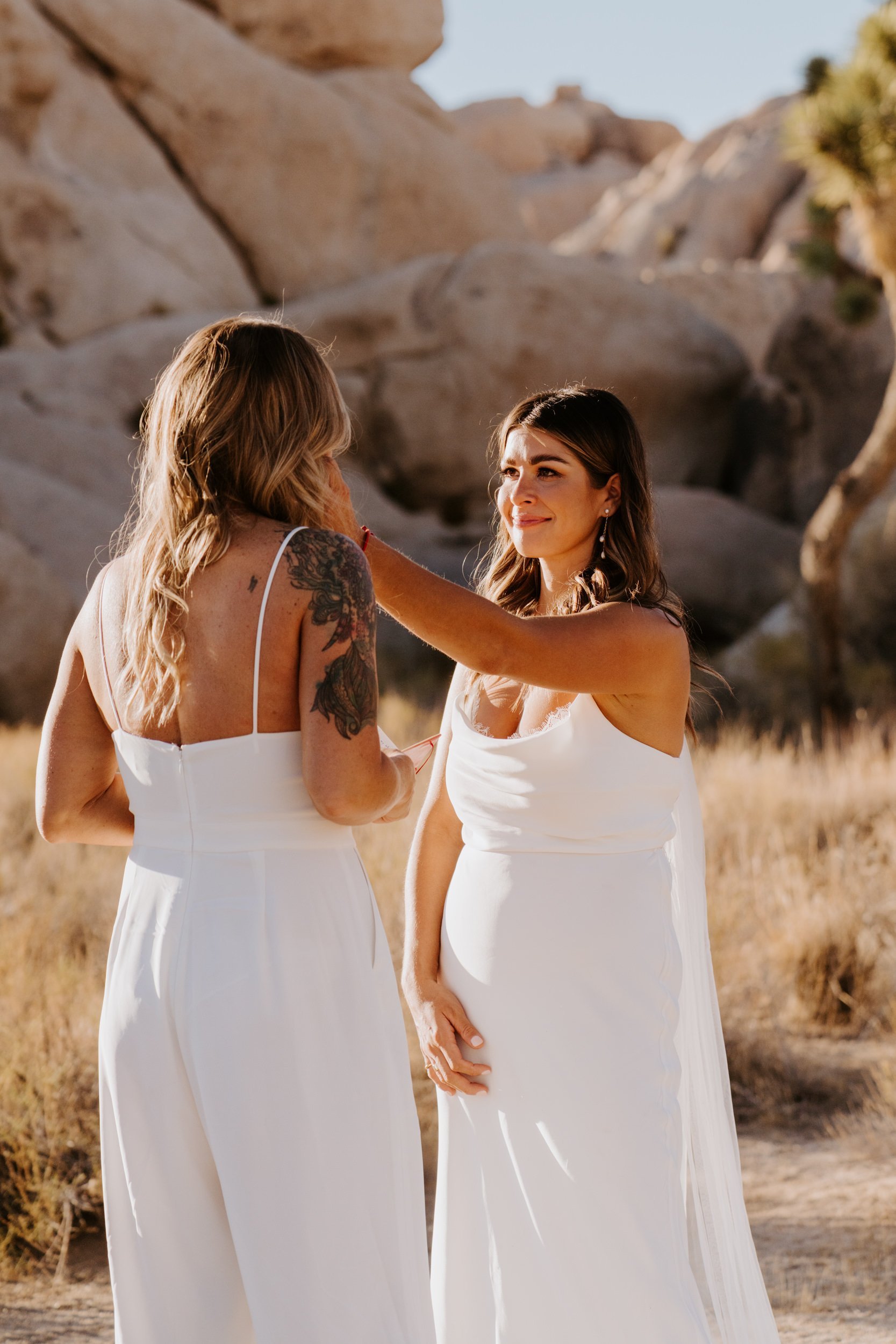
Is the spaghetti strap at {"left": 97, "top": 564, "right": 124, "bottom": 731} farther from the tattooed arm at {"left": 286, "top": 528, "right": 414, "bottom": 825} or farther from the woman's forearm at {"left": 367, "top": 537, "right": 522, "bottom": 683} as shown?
the woman's forearm at {"left": 367, "top": 537, "right": 522, "bottom": 683}

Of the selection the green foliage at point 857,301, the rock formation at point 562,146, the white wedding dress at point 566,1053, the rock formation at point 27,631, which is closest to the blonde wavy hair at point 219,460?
the white wedding dress at point 566,1053

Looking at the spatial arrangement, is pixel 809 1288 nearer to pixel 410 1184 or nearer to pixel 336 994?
pixel 410 1184

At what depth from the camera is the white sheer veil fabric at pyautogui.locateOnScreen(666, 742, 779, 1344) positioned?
99.0 inches

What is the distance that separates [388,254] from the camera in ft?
71.2

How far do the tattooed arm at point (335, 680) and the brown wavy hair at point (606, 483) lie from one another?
2.05 ft

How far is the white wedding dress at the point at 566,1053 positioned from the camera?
2139mm

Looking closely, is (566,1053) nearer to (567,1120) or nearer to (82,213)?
(567,1120)

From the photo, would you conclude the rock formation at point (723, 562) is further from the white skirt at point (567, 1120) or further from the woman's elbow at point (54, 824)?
the woman's elbow at point (54, 824)

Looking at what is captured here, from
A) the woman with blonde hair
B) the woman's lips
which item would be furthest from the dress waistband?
the woman's lips

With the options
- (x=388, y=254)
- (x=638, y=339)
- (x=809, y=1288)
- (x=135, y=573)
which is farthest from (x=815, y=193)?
(x=388, y=254)

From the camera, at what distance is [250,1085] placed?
69.4 inches

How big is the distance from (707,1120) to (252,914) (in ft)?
3.99

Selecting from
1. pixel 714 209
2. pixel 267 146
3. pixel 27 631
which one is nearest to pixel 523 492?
pixel 27 631

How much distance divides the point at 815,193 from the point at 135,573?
1027 centimetres
